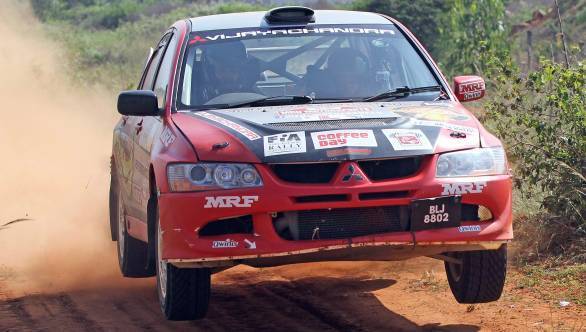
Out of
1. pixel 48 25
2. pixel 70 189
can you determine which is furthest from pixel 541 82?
pixel 48 25

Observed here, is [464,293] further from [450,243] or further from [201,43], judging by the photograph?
[201,43]

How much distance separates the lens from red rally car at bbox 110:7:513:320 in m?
6.32

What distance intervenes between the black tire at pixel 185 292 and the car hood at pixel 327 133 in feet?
2.14

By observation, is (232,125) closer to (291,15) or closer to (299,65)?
(299,65)

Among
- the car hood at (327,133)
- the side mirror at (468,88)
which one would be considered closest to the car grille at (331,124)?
the car hood at (327,133)

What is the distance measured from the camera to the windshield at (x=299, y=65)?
7.56 m

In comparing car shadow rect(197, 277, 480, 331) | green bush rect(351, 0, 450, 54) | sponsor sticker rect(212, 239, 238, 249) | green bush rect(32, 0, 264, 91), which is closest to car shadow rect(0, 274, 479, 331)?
car shadow rect(197, 277, 480, 331)

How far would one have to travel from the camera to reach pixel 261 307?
25.8 ft

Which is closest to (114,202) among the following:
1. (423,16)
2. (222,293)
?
(222,293)

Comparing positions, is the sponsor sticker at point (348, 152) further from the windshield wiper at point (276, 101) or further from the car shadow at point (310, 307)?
the car shadow at point (310, 307)

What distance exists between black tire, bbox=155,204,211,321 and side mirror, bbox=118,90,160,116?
861mm

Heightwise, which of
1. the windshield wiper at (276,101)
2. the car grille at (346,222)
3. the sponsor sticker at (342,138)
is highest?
the windshield wiper at (276,101)

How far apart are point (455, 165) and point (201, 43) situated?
210 cm

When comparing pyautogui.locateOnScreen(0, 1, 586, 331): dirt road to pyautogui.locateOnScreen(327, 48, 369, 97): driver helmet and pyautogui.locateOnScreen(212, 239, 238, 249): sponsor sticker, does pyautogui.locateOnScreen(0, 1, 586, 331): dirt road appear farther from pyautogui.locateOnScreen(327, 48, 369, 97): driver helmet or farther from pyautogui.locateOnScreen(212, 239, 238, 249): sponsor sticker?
pyautogui.locateOnScreen(327, 48, 369, 97): driver helmet
